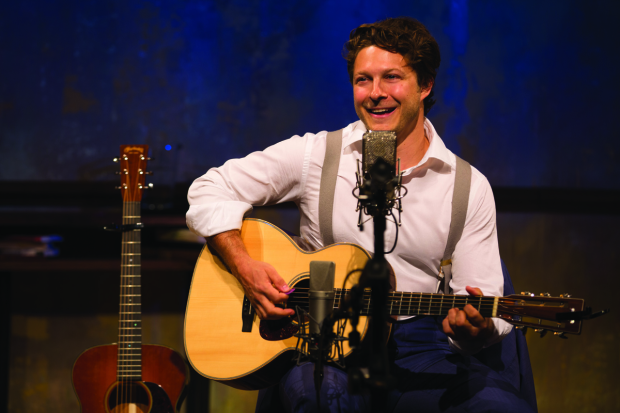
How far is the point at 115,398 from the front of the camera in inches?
83.5

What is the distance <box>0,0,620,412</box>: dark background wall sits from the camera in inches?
135

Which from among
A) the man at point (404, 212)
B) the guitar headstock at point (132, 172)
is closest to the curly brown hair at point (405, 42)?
the man at point (404, 212)

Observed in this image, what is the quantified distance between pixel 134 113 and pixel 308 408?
2.61 m

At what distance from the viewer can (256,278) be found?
174 centimetres

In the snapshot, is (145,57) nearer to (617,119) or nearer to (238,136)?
(238,136)

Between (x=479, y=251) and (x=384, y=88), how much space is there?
0.69 m

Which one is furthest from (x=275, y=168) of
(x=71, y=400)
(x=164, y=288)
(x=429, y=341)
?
(x=71, y=400)

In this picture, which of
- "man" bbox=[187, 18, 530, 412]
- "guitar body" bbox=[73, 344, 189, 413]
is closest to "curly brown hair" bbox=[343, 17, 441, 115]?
"man" bbox=[187, 18, 530, 412]

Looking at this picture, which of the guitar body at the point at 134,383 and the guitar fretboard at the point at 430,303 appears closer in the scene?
the guitar fretboard at the point at 430,303

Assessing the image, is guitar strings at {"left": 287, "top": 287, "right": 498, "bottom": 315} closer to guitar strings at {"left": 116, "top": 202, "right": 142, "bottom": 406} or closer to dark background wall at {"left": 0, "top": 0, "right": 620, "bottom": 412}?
guitar strings at {"left": 116, "top": 202, "right": 142, "bottom": 406}

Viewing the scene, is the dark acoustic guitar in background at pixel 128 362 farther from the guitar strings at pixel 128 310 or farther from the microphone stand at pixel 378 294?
the microphone stand at pixel 378 294

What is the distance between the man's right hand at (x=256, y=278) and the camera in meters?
1.70

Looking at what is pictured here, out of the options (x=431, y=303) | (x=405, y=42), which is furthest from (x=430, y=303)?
(x=405, y=42)

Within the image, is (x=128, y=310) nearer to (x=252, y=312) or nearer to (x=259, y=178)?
(x=252, y=312)
